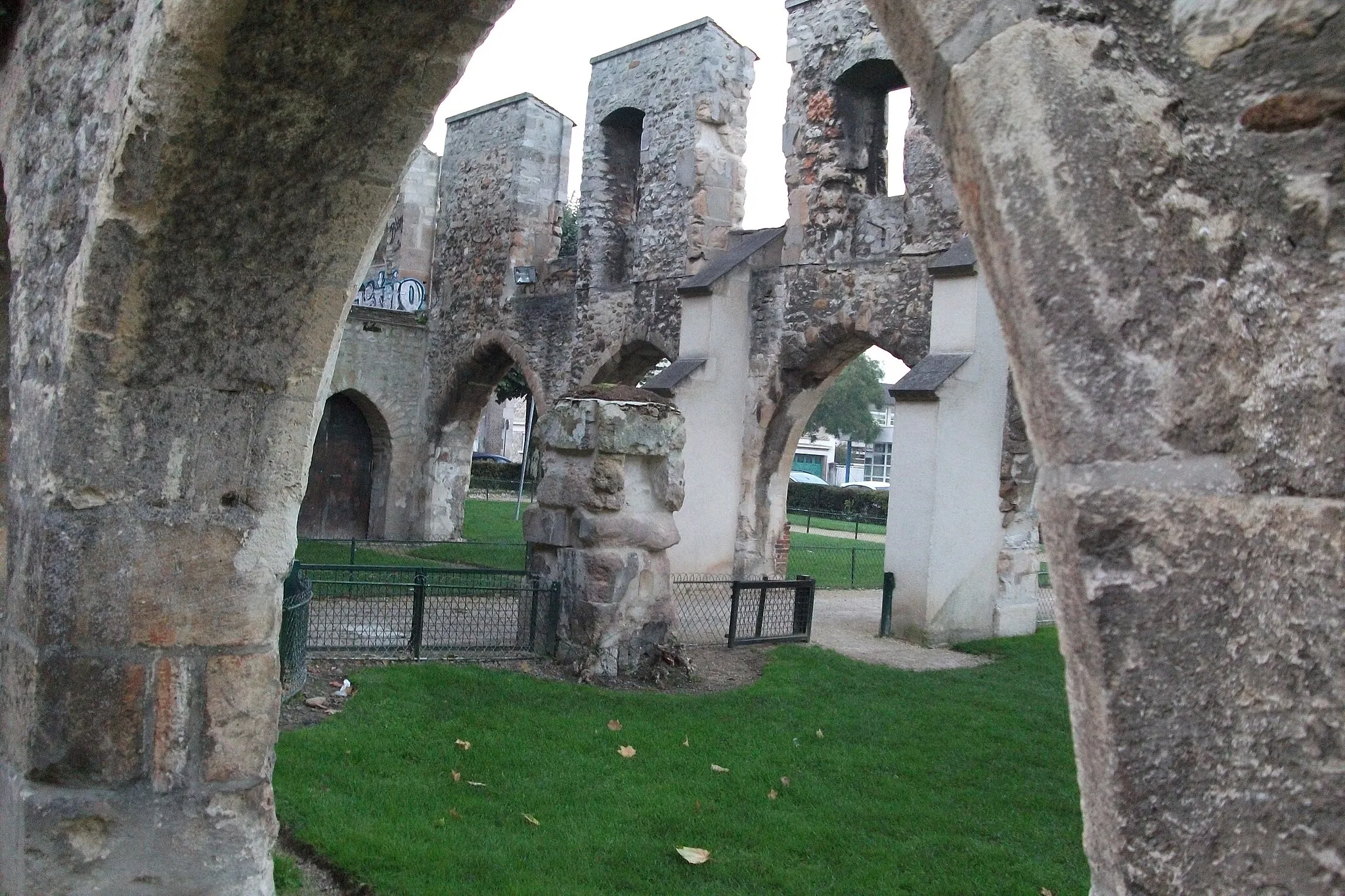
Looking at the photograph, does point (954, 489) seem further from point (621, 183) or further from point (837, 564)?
point (621, 183)

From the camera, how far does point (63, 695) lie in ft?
10.6

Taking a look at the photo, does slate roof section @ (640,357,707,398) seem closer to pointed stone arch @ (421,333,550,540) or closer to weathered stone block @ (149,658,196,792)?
pointed stone arch @ (421,333,550,540)

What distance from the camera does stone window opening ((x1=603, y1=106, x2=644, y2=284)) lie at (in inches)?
616

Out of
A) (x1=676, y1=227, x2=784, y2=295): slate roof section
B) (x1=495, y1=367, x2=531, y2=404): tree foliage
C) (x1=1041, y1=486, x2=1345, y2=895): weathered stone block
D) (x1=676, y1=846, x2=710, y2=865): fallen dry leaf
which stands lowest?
(x1=676, y1=846, x2=710, y2=865): fallen dry leaf

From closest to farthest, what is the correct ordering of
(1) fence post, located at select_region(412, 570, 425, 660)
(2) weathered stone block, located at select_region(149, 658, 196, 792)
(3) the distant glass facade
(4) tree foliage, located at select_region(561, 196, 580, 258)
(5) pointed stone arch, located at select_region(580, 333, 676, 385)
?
(2) weathered stone block, located at select_region(149, 658, 196, 792) → (1) fence post, located at select_region(412, 570, 425, 660) → (5) pointed stone arch, located at select_region(580, 333, 676, 385) → (4) tree foliage, located at select_region(561, 196, 580, 258) → (3) the distant glass facade

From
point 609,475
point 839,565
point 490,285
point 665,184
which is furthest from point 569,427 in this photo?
point 490,285

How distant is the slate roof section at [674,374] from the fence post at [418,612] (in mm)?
5567

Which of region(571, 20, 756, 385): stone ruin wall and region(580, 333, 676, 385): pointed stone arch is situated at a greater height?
region(571, 20, 756, 385): stone ruin wall

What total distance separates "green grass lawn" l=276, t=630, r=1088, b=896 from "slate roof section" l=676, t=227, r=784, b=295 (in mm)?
6362

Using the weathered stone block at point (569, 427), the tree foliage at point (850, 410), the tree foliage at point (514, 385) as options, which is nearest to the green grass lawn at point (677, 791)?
the weathered stone block at point (569, 427)

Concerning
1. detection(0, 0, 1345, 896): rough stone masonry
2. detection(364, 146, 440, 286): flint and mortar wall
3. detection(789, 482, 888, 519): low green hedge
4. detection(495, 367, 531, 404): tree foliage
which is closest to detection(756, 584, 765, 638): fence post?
detection(0, 0, 1345, 896): rough stone masonry

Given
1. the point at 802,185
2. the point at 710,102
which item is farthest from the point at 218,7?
the point at 710,102

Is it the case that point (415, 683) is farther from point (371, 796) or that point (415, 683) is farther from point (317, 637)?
point (371, 796)

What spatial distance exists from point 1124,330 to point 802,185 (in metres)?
12.2
